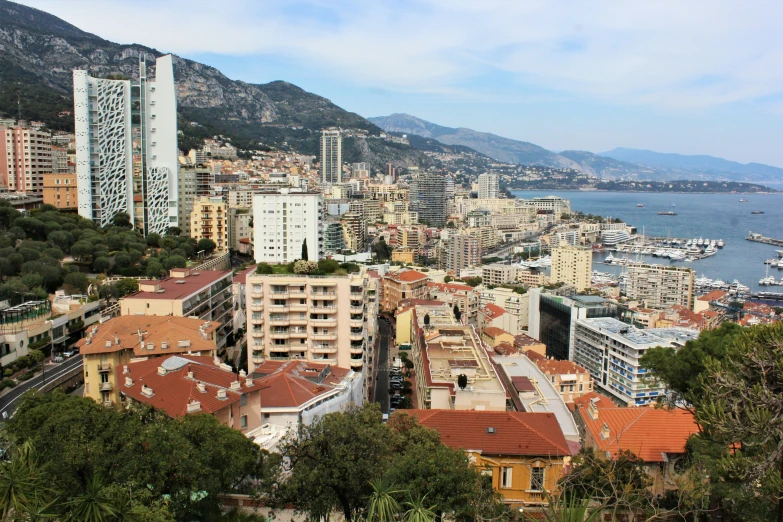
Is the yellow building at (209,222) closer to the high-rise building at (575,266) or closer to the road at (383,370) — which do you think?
the road at (383,370)

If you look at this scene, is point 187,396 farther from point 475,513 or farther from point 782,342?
point 782,342

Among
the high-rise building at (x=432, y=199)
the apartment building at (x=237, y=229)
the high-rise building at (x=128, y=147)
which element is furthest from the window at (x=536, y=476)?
the high-rise building at (x=432, y=199)

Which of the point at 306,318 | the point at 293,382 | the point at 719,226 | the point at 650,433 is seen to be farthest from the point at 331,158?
the point at 650,433

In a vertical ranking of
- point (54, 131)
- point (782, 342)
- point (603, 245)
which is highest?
point (54, 131)

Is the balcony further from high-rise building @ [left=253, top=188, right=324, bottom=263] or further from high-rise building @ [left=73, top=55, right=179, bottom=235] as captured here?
high-rise building @ [left=73, top=55, right=179, bottom=235]

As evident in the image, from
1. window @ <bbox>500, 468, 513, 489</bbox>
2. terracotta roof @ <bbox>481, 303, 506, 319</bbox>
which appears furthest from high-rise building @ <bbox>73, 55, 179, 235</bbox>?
window @ <bbox>500, 468, 513, 489</bbox>

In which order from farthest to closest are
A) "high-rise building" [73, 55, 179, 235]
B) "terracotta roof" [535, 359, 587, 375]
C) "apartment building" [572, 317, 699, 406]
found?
"high-rise building" [73, 55, 179, 235] < "apartment building" [572, 317, 699, 406] < "terracotta roof" [535, 359, 587, 375]

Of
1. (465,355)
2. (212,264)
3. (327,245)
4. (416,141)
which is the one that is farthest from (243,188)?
(416,141)
